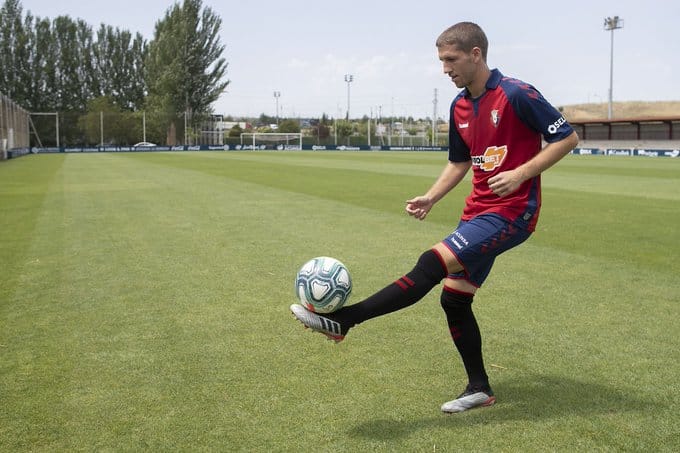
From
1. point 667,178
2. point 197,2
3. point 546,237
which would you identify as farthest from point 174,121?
point 546,237

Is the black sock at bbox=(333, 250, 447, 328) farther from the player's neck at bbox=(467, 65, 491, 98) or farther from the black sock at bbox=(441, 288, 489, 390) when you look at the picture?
the player's neck at bbox=(467, 65, 491, 98)

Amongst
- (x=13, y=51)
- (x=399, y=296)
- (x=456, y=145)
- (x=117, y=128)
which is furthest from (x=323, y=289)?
(x=13, y=51)

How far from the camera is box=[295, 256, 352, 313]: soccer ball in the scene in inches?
143

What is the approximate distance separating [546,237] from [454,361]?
20.8ft

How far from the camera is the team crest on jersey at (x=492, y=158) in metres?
3.85

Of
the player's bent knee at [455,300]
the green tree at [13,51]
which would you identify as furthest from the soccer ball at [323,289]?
the green tree at [13,51]

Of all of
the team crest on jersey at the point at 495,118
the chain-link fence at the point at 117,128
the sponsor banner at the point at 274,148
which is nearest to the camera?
the team crest on jersey at the point at 495,118

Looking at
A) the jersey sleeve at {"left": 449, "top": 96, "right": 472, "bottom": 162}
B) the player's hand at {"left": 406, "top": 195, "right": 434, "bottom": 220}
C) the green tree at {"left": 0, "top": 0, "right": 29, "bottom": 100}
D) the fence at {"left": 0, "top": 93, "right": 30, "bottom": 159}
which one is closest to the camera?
the jersey sleeve at {"left": 449, "top": 96, "right": 472, "bottom": 162}

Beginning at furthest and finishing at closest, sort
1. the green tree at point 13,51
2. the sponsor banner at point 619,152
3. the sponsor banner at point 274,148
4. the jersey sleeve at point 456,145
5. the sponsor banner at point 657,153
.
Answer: the green tree at point 13,51 < the sponsor banner at point 619,152 < the sponsor banner at point 274,148 < the sponsor banner at point 657,153 < the jersey sleeve at point 456,145

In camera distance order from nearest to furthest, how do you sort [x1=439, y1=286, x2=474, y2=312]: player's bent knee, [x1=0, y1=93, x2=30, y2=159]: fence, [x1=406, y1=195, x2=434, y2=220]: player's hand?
[x1=439, y1=286, x2=474, y2=312]: player's bent knee < [x1=406, y1=195, x2=434, y2=220]: player's hand < [x1=0, y1=93, x2=30, y2=159]: fence

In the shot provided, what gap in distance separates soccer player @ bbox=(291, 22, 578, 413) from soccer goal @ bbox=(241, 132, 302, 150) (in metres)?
82.0

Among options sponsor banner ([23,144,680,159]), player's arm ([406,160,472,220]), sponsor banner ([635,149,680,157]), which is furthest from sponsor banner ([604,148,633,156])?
player's arm ([406,160,472,220])

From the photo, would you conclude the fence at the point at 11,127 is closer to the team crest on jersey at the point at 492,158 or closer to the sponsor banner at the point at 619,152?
the team crest on jersey at the point at 492,158

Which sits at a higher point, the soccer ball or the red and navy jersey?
the red and navy jersey
